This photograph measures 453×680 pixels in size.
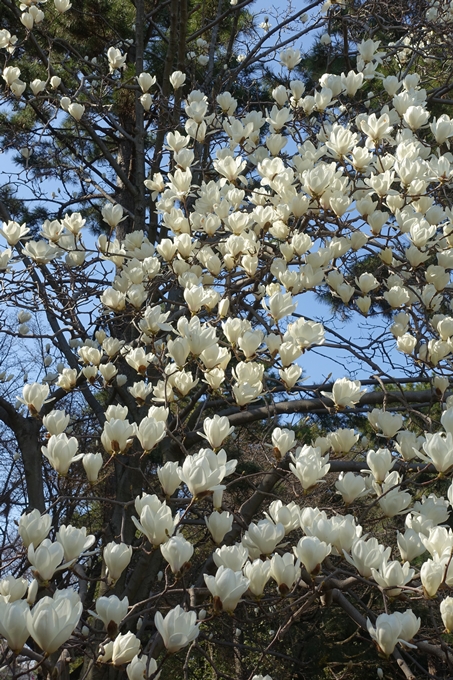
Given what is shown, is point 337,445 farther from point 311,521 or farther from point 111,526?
point 111,526

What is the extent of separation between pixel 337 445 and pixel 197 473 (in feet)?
2.65

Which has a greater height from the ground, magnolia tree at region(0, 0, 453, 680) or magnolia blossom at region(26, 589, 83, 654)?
magnolia tree at region(0, 0, 453, 680)

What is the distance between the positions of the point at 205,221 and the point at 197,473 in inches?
51.5

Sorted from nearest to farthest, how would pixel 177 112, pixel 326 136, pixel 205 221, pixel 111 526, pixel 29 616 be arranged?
pixel 29 616, pixel 205 221, pixel 326 136, pixel 111 526, pixel 177 112

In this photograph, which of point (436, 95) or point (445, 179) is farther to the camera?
point (436, 95)

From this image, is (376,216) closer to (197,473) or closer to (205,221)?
(205,221)

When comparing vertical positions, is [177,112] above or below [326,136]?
above

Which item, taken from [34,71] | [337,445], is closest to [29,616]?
[337,445]

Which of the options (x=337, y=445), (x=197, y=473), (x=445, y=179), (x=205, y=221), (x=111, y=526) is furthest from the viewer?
(x=111, y=526)

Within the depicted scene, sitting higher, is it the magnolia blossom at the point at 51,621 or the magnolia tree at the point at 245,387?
the magnolia tree at the point at 245,387

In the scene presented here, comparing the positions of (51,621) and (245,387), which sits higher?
(245,387)

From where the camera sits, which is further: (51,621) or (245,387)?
(245,387)

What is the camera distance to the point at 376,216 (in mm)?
2324

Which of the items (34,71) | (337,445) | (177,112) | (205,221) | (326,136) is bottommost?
(337,445)
